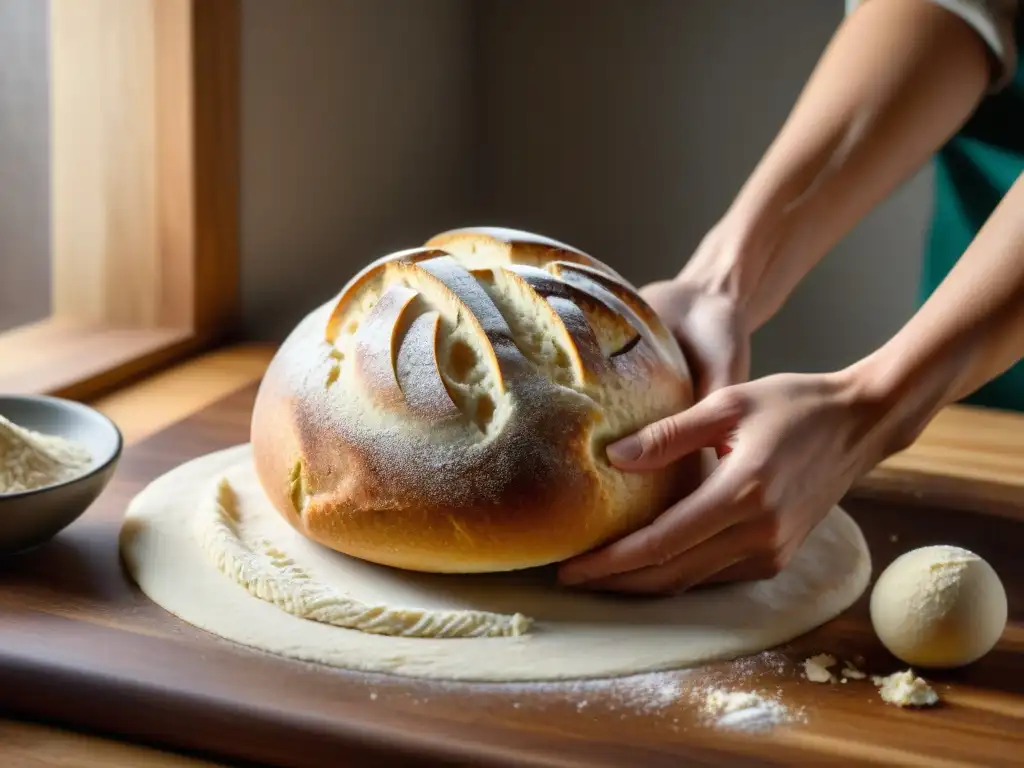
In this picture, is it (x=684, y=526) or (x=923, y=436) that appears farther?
(x=923, y=436)

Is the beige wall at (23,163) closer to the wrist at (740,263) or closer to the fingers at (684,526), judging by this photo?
the wrist at (740,263)

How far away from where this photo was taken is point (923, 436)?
1358 mm

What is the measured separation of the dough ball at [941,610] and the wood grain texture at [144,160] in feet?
3.47

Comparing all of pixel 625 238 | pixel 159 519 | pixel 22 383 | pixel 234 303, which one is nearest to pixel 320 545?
pixel 159 519

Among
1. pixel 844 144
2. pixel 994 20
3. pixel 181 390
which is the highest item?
pixel 994 20

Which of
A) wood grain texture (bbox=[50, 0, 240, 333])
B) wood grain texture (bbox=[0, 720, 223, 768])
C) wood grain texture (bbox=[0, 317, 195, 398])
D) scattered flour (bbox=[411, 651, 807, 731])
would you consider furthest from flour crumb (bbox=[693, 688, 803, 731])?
wood grain texture (bbox=[50, 0, 240, 333])

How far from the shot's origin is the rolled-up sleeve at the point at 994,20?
4.32ft

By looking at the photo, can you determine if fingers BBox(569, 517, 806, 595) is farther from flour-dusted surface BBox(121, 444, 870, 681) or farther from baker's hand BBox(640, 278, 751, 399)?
baker's hand BBox(640, 278, 751, 399)

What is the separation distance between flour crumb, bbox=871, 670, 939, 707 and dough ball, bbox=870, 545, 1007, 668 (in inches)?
1.1

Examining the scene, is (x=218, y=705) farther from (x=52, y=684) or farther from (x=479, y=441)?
(x=479, y=441)

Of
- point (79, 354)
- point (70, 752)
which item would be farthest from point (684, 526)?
point (79, 354)

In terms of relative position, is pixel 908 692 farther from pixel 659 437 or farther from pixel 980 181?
pixel 980 181

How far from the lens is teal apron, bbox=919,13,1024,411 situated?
146 centimetres

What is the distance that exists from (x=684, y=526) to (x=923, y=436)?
0.63 metres
